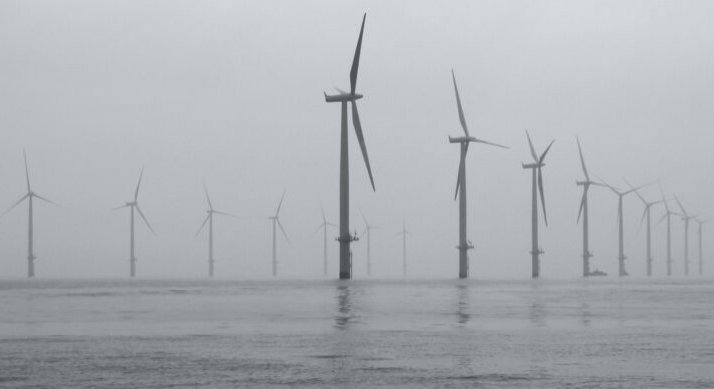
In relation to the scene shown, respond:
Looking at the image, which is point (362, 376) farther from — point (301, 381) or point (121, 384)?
point (121, 384)

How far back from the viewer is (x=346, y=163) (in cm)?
9950

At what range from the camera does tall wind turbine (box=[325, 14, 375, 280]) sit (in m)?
99.3

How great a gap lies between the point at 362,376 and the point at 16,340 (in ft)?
34.7

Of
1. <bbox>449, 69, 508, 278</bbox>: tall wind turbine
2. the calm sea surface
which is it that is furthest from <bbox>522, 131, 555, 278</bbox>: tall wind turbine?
the calm sea surface

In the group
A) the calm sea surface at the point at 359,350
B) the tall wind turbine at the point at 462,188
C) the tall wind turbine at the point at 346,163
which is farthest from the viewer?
the tall wind turbine at the point at 462,188

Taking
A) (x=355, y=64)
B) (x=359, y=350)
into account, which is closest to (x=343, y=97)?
(x=355, y=64)

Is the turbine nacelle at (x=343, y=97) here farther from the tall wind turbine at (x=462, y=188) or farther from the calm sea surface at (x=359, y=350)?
the calm sea surface at (x=359, y=350)

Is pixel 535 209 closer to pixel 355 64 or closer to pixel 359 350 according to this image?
pixel 355 64

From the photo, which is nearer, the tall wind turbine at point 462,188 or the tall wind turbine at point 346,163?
the tall wind turbine at point 346,163

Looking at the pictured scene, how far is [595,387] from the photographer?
15867 millimetres

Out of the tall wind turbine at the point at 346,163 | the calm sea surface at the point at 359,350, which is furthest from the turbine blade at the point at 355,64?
the calm sea surface at the point at 359,350

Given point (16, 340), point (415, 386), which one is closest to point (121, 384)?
point (415, 386)

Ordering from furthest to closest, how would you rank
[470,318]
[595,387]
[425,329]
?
[470,318], [425,329], [595,387]

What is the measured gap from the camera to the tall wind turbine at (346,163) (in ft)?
326
